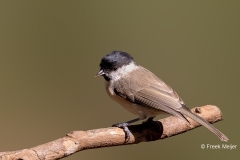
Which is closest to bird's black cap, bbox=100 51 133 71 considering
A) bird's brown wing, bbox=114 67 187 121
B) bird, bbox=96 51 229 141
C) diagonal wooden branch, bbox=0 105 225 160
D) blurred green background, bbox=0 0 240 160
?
bird, bbox=96 51 229 141

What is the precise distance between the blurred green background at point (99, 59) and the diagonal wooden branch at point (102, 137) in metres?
1.27

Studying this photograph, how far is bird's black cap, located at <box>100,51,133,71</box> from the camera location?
2.51 meters

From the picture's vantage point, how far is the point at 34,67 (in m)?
4.47

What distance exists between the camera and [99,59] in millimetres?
4418

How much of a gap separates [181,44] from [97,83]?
1.05m

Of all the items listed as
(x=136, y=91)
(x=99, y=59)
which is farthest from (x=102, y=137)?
(x=99, y=59)

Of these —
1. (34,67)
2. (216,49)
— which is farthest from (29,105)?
(216,49)

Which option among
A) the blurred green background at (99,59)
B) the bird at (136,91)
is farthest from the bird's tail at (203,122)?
the blurred green background at (99,59)

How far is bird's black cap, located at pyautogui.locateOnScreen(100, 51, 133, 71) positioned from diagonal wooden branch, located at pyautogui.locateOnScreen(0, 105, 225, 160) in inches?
15.8

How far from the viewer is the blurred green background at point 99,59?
13.2 feet

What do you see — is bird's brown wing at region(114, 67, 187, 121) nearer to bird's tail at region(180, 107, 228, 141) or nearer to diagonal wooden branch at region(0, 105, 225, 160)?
bird's tail at region(180, 107, 228, 141)

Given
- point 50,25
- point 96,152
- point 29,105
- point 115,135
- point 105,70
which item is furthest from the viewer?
point 50,25

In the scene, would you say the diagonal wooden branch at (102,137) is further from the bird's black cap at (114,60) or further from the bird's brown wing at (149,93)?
the bird's black cap at (114,60)

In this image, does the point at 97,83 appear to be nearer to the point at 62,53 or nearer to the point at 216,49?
the point at 62,53
